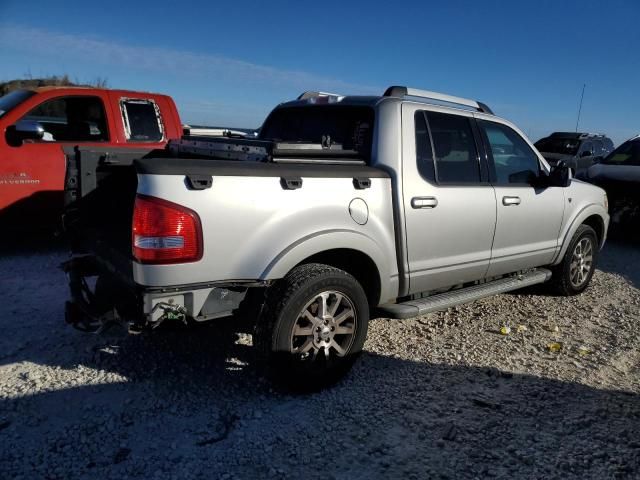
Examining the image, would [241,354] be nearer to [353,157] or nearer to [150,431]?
[150,431]

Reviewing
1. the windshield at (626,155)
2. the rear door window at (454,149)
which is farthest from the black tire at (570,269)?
the windshield at (626,155)

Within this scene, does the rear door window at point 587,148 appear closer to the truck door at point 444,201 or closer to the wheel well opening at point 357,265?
the truck door at point 444,201

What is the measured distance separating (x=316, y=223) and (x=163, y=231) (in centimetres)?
93

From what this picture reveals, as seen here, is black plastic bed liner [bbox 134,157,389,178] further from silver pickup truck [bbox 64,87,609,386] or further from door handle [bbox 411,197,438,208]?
door handle [bbox 411,197,438,208]

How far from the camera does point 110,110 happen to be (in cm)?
656

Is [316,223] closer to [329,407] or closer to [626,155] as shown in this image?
[329,407]

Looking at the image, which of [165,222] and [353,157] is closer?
[165,222]

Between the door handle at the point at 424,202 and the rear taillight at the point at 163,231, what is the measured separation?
1.60m

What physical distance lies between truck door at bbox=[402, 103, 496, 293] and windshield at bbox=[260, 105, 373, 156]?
0.32 m

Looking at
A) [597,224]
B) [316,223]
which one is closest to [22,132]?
[316,223]

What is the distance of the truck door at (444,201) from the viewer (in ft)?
12.6

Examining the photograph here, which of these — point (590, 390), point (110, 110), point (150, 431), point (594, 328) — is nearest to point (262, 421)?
point (150, 431)

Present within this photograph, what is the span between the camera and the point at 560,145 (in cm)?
1503

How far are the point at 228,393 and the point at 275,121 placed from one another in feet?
8.45
